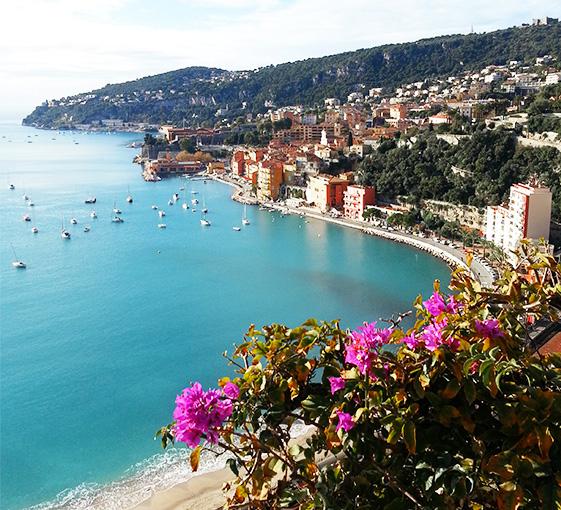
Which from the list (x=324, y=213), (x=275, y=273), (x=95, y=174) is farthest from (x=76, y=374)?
(x=95, y=174)

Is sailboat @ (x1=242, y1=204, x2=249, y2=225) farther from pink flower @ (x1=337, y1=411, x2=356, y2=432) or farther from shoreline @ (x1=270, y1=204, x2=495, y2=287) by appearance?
pink flower @ (x1=337, y1=411, x2=356, y2=432)

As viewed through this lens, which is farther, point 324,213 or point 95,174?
point 95,174

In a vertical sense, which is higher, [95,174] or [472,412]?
[472,412]

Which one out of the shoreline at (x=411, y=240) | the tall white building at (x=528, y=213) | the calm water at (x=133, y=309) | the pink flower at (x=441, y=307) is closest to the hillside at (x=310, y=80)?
the shoreline at (x=411, y=240)

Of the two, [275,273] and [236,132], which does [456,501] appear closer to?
[275,273]

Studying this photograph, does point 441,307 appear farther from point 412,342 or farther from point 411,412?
point 411,412

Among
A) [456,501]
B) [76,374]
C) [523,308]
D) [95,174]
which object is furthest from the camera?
[95,174]

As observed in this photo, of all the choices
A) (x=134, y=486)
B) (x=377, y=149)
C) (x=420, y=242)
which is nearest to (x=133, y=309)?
(x=134, y=486)
